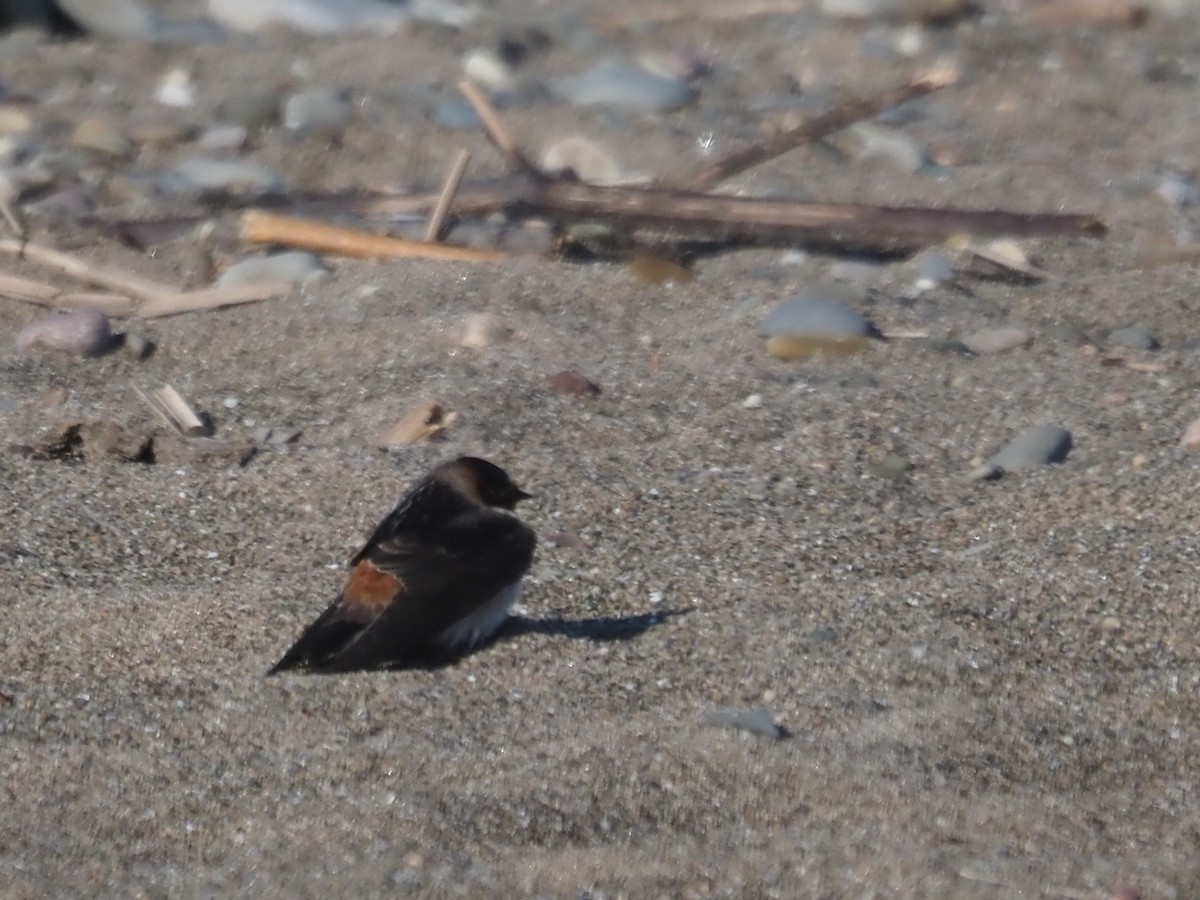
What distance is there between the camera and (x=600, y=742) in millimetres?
3104

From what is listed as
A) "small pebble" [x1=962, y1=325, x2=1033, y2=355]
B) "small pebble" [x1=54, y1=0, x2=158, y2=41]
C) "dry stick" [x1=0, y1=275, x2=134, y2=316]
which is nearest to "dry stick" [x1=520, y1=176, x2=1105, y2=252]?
"small pebble" [x1=962, y1=325, x2=1033, y2=355]

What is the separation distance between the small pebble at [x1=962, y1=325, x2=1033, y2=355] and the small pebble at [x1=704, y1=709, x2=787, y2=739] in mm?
2362

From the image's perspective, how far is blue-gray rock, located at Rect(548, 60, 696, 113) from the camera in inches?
320

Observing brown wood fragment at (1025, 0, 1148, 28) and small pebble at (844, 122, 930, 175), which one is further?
brown wood fragment at (1025, 0, 1148, 28)

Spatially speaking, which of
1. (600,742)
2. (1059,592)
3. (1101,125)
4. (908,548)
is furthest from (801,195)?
(600,742)

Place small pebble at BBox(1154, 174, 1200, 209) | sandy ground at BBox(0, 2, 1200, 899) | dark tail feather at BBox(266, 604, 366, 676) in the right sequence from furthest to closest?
1. small pebble at BBox(1154, 174, 1200, 209)
2. dark tail feather at BBox(266, 604, 366, 676)
3. sandy ground at BBox(0, 2, 1200, 899)

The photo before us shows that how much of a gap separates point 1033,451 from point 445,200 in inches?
90.8

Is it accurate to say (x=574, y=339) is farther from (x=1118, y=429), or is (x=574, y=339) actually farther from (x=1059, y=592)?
(x=1059, y=592)

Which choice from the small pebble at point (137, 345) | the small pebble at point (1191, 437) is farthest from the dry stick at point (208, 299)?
the small pebble at point (1191, 437)

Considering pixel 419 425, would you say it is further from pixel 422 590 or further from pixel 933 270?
pixel 933 270

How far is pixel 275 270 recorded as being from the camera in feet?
19.6

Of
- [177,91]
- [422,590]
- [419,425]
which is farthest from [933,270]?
[177,91]

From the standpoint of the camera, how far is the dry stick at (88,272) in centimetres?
581

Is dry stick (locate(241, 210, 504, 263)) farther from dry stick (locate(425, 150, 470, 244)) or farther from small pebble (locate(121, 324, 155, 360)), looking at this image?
small pebble (locate(121, 324, 155, 360))
